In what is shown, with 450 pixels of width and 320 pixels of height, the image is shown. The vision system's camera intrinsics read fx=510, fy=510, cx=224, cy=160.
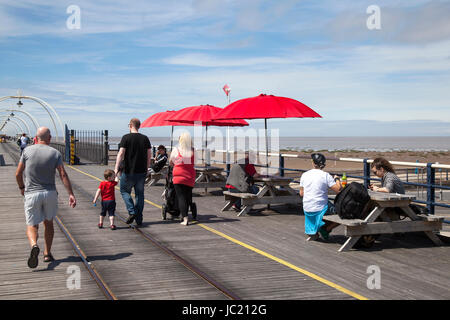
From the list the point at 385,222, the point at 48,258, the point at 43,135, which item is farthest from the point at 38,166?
the point at 385,222

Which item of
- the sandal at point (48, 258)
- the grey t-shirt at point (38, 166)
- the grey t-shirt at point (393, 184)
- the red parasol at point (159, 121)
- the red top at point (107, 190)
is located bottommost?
the sandal at point (48, 258)

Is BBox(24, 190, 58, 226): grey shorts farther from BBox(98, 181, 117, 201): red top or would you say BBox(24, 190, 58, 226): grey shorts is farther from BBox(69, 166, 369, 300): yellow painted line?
BBox(69, 166, 369, 300): yellow painted line

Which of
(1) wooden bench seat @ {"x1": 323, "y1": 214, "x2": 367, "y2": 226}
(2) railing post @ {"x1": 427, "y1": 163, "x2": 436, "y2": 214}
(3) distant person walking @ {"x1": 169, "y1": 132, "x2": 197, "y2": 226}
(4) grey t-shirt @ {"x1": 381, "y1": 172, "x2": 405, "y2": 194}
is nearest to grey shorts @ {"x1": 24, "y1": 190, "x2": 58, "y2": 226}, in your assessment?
(3) distant person walking @ {"x1": 169, "y1": 132, "x2": 197, "y2": 226}

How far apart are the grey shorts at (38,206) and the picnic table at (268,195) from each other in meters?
4.93

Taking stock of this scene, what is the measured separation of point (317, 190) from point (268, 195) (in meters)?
3.44

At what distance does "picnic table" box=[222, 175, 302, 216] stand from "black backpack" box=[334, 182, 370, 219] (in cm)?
337

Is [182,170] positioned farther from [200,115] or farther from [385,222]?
[200,115]

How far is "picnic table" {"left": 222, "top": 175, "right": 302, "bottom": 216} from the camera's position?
36.1ft

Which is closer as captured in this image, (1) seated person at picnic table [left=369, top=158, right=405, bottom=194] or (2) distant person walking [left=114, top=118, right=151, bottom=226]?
(1) seated person at picnic table [left=369, top=158, right=405, bottom=194]

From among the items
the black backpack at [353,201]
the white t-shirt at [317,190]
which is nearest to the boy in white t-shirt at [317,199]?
the white t-shirt at [317,190]

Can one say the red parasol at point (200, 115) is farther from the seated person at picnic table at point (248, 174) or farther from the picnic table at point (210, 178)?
the seated person at picnic table at point (248, 174)

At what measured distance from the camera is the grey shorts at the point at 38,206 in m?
6.55
